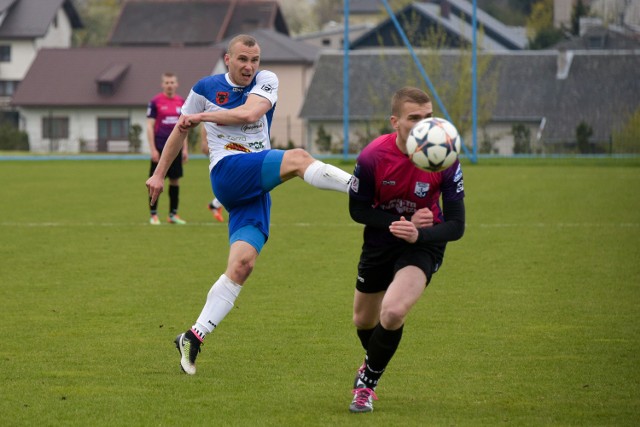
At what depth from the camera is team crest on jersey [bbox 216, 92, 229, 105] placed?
25.6 feet

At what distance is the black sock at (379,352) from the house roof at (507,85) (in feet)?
129

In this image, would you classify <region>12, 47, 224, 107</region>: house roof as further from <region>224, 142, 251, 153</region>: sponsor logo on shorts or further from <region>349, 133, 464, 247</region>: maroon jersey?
<region>349, 133, 464, 247</region>: maroon jersey

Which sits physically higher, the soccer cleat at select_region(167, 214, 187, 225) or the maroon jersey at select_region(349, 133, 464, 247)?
the maroon jersey at select_region(349, 133, 464, 247)

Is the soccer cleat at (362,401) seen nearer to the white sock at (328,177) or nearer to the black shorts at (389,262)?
the black shorts at (389,262)

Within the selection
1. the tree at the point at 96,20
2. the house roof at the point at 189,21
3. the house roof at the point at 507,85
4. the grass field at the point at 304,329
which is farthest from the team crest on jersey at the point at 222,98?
the tree at the point at 96,20

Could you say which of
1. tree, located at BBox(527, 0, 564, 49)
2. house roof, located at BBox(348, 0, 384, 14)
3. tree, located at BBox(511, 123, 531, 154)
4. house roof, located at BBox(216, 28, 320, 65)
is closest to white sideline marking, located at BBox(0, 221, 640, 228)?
tree, located at BBox(511, 123, 531, 154)

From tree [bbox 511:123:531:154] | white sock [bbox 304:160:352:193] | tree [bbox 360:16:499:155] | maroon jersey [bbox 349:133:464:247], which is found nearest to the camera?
maroon jersey [bbox 349:133:464:247]

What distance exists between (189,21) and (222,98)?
9295 cm

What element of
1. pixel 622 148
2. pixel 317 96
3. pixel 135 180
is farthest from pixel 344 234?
pixel 317 96

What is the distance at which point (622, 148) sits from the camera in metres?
40.2

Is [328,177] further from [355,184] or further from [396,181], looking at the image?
[396,181]

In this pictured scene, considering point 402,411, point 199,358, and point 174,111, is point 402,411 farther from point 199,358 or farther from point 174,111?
point 174,111

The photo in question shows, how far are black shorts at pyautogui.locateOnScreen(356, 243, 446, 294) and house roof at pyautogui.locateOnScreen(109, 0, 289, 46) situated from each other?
9053 centimetres

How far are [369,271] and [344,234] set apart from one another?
10196 millimetres
